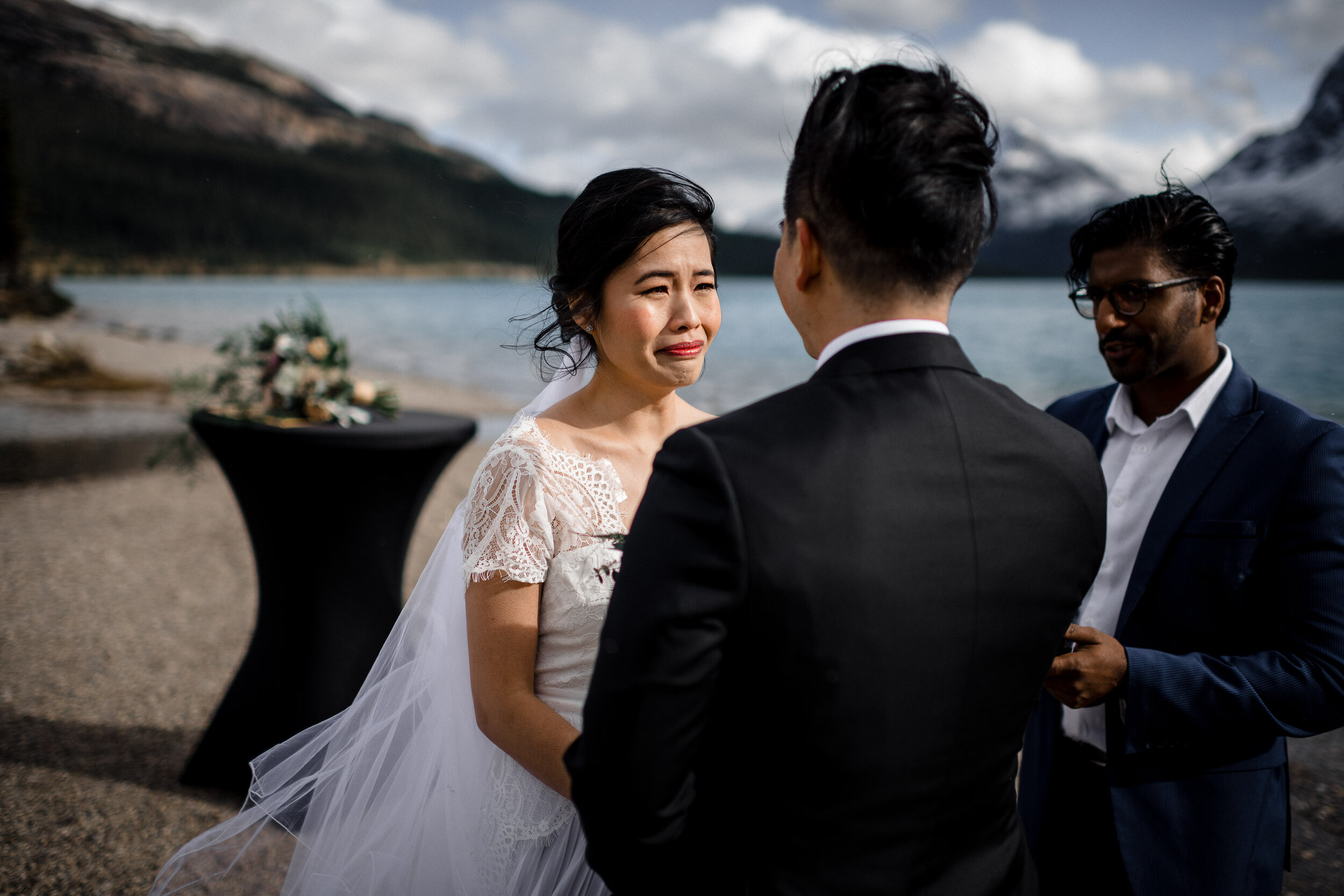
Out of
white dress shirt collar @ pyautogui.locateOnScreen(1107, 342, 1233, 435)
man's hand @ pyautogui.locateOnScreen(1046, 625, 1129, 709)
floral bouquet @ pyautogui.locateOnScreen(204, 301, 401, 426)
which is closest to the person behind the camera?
man's hand @ pyautogui.locateOnScreen(1046, 625, 1129, 709)

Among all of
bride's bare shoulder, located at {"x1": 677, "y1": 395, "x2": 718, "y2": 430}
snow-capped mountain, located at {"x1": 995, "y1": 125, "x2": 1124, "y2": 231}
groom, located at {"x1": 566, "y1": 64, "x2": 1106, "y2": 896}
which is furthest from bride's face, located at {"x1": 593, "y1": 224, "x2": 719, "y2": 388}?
snow-capped mountain, located at {"x1": 995, "y1": 125, "x2": 1124, "y2": 231}

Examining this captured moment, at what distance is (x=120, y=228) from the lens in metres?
63.7

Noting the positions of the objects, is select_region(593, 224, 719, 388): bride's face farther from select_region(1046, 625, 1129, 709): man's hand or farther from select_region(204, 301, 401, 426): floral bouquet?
select_region(204, 301, 401, 426): floral bouquet

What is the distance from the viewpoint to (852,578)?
0.94 metres

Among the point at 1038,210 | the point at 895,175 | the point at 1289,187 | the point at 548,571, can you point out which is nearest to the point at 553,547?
the point at 548,571

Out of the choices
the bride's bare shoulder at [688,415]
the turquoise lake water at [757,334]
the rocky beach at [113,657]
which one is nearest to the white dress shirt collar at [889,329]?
the bride's bare shoulder at [688,415]

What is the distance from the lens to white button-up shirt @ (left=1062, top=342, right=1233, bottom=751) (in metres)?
2.00

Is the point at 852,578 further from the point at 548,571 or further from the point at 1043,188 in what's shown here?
the point at 1043,188

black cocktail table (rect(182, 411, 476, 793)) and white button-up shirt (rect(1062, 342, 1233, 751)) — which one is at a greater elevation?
white button-up shirt (rect(1062, 342, 1233, 751))

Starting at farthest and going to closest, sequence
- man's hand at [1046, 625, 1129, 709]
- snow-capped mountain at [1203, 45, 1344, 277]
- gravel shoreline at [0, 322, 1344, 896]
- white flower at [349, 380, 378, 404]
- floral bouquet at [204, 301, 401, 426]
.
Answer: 1. white flower at [349, 380, 378, 404]
2. floral bouquet at [204, 301, 401, 426]
3. gravel shoreline at [0, 322, 1344, 896]
4. snow-capped mountain at [1203, 45, 1344, 277]
5. man's hand at [1046, 625, 1129, 709]

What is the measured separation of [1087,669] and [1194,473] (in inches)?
26.2

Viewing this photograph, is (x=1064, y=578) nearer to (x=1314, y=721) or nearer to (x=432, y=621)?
(x=1314, y=721)

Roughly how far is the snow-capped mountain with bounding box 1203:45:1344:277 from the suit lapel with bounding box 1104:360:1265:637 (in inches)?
18.7

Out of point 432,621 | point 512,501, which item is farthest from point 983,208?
point 432,621
